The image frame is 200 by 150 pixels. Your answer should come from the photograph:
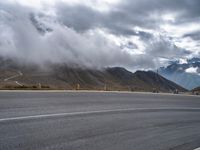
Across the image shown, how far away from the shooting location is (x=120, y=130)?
1006cm

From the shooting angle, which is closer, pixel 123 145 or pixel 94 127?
pixel 123 145

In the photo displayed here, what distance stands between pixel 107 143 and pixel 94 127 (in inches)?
79.5

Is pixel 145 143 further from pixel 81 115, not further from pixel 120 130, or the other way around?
pixel 81 115

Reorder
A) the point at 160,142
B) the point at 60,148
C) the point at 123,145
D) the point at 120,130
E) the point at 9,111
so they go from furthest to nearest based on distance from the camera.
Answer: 1. the point at 9,111
2. the point at 120,130
3. the point at 160,142
4. the point at 123,145
5. the point at 60,148

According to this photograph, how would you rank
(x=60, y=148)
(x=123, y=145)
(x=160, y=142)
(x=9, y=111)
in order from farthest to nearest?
(x=9, y=111)
(x=160, y=142)
(x=123, y=145)
(x=60, y=148)

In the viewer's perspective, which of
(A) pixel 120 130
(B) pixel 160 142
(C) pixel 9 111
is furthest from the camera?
(C) pixel 9 111

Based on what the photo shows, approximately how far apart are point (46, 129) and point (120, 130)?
2125 millimetres

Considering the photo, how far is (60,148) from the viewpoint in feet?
23.9

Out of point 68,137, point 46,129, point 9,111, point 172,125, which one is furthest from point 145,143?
point 9,111

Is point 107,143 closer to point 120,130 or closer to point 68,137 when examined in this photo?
point 68,137

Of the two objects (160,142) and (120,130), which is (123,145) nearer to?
(160,142)

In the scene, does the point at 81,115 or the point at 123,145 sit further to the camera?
the point at 81,115

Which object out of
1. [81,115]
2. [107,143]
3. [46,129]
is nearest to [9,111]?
[81,115]

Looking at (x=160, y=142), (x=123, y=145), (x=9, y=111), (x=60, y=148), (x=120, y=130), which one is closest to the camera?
(x=60, y=148)
